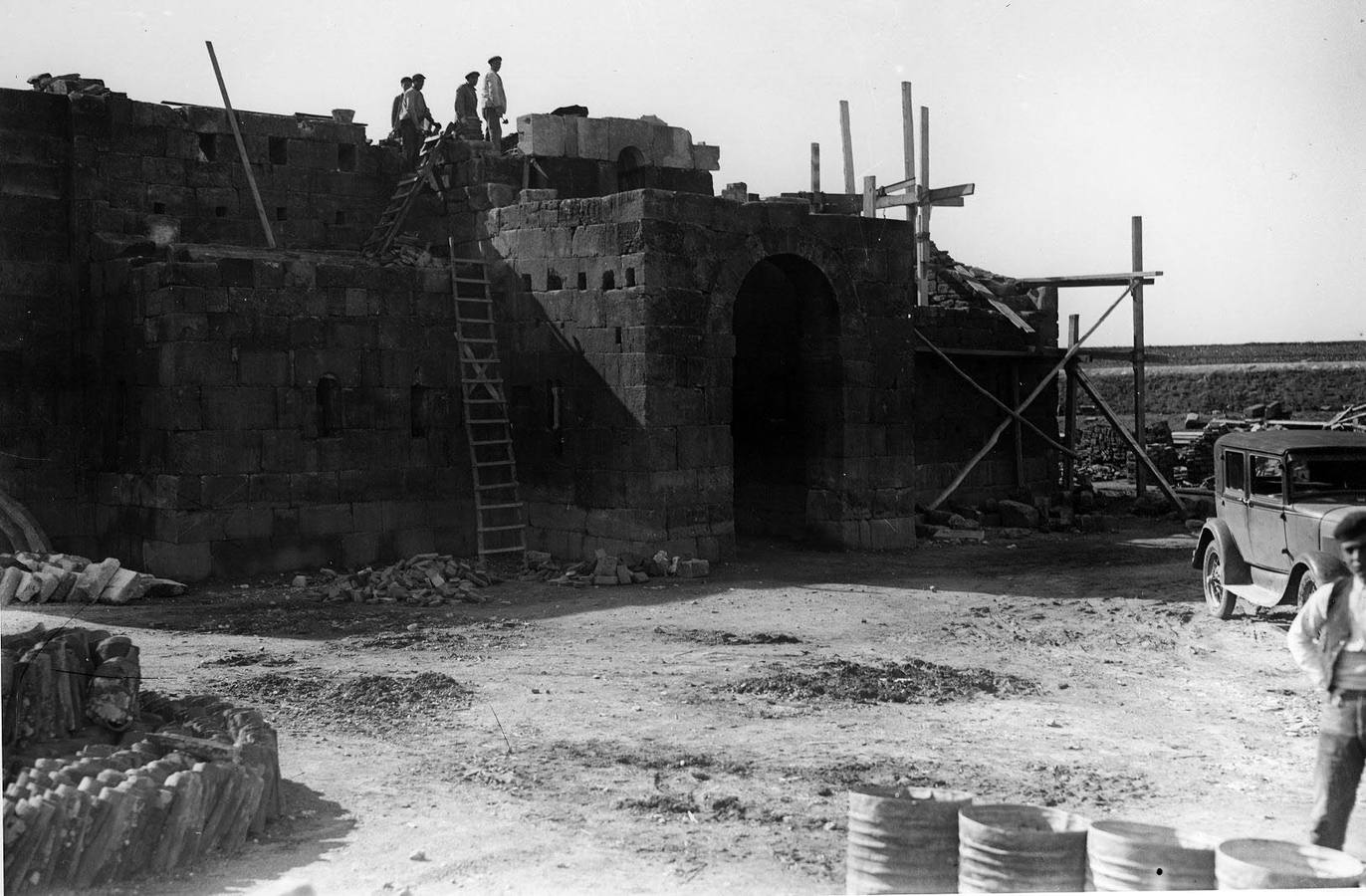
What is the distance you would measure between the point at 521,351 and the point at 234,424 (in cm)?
368

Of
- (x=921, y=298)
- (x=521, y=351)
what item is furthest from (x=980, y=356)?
(x=521, y=351)

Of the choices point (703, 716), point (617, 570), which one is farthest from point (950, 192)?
point (703, 716)

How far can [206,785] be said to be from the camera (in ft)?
20.5

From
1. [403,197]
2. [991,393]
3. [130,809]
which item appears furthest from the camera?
[991,393]

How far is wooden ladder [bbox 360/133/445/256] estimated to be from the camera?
60.5 feet

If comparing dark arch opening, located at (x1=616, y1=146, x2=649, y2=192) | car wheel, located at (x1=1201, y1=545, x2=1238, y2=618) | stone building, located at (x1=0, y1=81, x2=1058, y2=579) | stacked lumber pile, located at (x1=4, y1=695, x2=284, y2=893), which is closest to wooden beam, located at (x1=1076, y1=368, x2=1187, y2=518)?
stone building, located at (x1=0, y1=81, x2=1058, y2=579)

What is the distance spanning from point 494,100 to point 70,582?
8898 mm

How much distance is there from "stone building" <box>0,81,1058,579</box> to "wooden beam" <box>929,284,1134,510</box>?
2904 millimetres

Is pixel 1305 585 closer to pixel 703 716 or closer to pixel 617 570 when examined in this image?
pixel 703 716

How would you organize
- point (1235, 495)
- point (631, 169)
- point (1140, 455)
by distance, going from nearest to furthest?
point (1235, 495), point (631, 169), point (1140, 455)

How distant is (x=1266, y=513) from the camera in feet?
37.8

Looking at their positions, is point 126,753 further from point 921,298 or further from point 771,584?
point 921,298

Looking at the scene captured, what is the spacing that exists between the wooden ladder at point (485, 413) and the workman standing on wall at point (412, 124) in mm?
2471

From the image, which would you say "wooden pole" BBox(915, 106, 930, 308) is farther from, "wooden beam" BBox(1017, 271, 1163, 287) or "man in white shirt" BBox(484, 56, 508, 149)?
"man in white shirt" BBox(484, 56, 508, 149)
